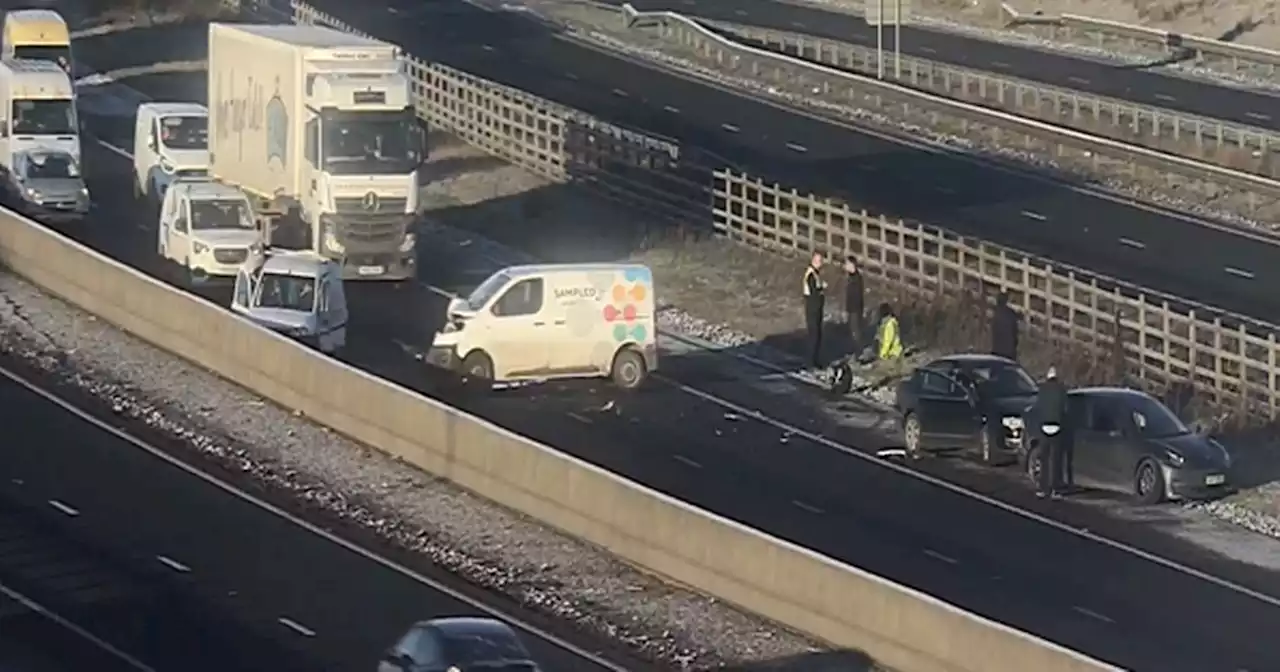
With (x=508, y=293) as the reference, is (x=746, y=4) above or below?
below

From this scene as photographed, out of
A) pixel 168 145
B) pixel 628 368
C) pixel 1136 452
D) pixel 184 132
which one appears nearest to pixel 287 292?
pixel 628 368

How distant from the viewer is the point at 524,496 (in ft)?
106

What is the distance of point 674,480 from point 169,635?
859 centimetres

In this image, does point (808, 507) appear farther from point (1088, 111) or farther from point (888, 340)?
point (1088, 111)

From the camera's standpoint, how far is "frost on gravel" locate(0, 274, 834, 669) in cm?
2775

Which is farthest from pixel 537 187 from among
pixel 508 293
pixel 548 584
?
pixel 548 584

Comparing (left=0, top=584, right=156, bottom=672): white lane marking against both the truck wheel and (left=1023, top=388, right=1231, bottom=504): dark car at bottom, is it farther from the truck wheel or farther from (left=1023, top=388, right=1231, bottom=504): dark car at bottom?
the truck wheel

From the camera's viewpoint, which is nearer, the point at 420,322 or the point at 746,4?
the point at 420,322

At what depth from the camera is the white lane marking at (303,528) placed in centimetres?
2683

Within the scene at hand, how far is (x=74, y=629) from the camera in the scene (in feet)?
89.7

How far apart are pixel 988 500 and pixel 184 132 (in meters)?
23.9

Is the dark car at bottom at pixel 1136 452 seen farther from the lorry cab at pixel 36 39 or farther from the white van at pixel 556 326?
the lorry cab at pixel 36 39

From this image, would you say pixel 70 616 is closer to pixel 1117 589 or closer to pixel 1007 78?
pixel 1117 589

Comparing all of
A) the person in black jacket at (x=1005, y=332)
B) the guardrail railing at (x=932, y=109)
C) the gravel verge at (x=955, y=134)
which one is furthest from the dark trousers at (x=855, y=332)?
the guardrail railing at (x=932, y=109)
